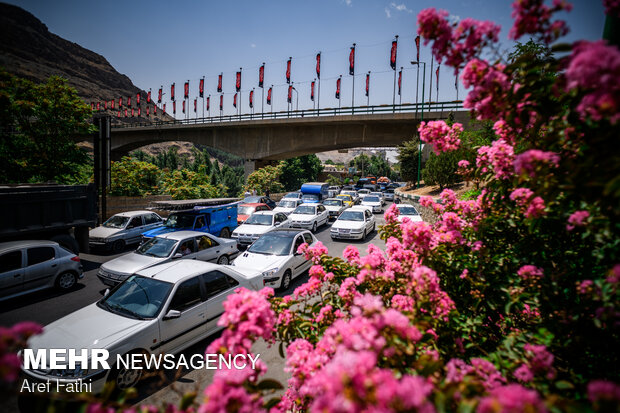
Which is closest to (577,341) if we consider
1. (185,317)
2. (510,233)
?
(510,233)

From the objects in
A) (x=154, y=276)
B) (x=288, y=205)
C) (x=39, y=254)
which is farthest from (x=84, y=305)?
(x=288, y=205)

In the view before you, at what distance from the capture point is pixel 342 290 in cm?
269

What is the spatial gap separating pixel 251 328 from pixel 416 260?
1879 mm

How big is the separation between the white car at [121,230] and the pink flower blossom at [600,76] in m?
13.7

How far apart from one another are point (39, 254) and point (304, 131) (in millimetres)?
22871

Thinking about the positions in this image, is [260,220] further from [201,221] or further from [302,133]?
[302,133]

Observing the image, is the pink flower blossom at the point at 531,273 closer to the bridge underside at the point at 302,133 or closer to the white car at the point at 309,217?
the white car at the point at 309,217

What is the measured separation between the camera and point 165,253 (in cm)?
789

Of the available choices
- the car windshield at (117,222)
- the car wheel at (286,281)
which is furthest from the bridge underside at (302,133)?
the car wheel at (286,281)

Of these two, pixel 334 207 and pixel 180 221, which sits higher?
pixel 334 207

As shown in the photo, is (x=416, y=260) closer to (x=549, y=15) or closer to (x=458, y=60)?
(x=458, y=60)

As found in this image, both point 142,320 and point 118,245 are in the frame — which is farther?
point 118,245

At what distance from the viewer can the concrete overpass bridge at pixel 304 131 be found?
2264cm

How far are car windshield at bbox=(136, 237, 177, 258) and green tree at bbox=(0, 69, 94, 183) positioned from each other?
32.1 feet
